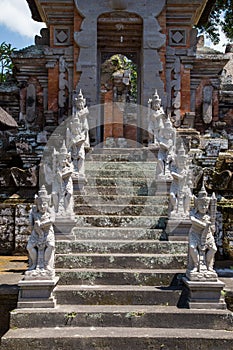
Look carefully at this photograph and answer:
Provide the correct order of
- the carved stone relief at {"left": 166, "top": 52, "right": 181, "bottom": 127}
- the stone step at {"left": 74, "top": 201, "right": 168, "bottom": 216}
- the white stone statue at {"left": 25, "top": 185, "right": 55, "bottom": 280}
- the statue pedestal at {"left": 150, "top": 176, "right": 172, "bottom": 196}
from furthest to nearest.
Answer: the carved stone relief at {"left": 166, "top": 52, "right": 181, "bottom": 127} → the statue pedestal at {"left": 150, "top": 176, "right": 172, "bottom": 196} → the stone step at {"left": 74, "top": 201, "right": 168, "bottom": 216} → the white stone statue at {"left": 25, "top": 185, "right": 55, "bottom": 280}

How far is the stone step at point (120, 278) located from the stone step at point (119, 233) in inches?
37.3

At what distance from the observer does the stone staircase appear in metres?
5.56

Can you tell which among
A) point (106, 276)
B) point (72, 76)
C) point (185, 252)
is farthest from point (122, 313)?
point (72, 76)

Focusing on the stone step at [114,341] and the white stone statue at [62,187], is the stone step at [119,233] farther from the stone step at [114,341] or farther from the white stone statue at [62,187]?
the stone step at [114,341]

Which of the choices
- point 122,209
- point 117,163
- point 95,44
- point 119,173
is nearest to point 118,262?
point 122,209

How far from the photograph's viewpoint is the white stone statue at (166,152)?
8906 mm

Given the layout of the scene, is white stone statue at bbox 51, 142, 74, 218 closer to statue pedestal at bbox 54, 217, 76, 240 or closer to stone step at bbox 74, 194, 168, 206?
statue pedestal at bbox 54, 217, 76, 240

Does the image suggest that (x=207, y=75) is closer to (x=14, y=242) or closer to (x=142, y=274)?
(x=14, y=242)

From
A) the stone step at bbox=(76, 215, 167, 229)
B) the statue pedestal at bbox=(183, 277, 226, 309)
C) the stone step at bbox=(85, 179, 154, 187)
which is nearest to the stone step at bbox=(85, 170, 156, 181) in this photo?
the stone step at bbox=(85, 179, 154, 187)

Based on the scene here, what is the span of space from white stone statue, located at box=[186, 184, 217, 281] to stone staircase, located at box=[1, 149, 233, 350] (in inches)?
14.5

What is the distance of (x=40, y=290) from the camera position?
6.07 meters

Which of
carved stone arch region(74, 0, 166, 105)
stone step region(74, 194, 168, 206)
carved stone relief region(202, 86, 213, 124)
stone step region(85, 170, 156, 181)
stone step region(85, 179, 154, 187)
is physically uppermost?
carved stone arch region(74, 0, 166, 105)

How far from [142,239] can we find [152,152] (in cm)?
343

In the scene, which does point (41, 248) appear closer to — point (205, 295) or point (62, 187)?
point (62, 187)
